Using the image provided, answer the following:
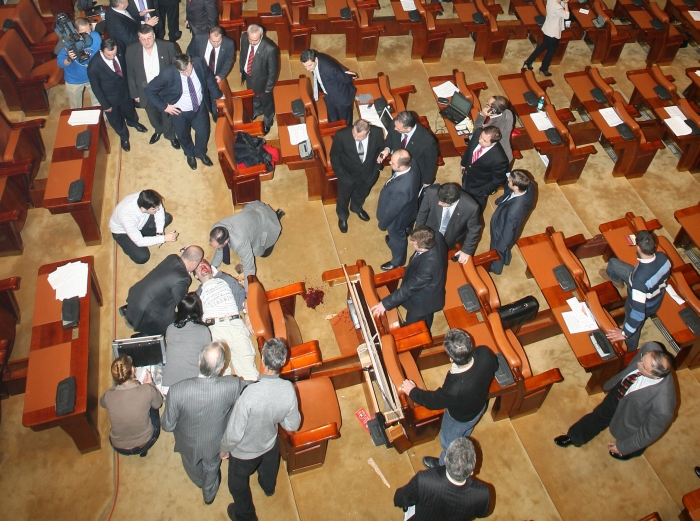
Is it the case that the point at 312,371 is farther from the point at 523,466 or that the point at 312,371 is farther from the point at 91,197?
the point at 91,197

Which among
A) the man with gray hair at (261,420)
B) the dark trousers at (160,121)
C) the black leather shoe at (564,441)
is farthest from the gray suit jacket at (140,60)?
the black leather shoe at (564,441)

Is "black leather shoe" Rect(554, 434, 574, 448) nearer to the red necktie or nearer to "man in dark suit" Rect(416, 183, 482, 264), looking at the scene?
"man in dark suit" Rect(416, 183, 482, 264)

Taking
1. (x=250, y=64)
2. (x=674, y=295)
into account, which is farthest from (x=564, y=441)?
(x=250, y=64)

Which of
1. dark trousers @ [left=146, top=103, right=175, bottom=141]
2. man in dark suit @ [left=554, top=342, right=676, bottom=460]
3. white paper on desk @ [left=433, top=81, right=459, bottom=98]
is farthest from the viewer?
white paper on desk @ [left=433, top=81, right=459, bottom=98]

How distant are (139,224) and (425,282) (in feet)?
8.03

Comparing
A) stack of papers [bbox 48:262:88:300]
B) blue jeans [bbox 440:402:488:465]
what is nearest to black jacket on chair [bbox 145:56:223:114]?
stack of papers [bbox 48:262:88:300]

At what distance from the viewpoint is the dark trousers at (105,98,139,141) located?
5.67m

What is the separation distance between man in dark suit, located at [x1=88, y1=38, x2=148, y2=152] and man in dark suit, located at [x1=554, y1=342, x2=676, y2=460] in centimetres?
500

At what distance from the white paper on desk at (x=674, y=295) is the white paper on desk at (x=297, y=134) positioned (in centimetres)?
334

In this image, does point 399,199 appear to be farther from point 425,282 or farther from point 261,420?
point 261,420

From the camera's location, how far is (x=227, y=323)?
13.8 feet

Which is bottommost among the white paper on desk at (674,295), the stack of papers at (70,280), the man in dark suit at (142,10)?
the white paper on desk at (674,295)

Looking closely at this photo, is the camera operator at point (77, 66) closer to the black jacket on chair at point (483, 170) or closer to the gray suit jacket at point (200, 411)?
the black jacket on chair at point (483, 170)

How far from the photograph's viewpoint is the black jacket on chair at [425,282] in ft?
13.3
